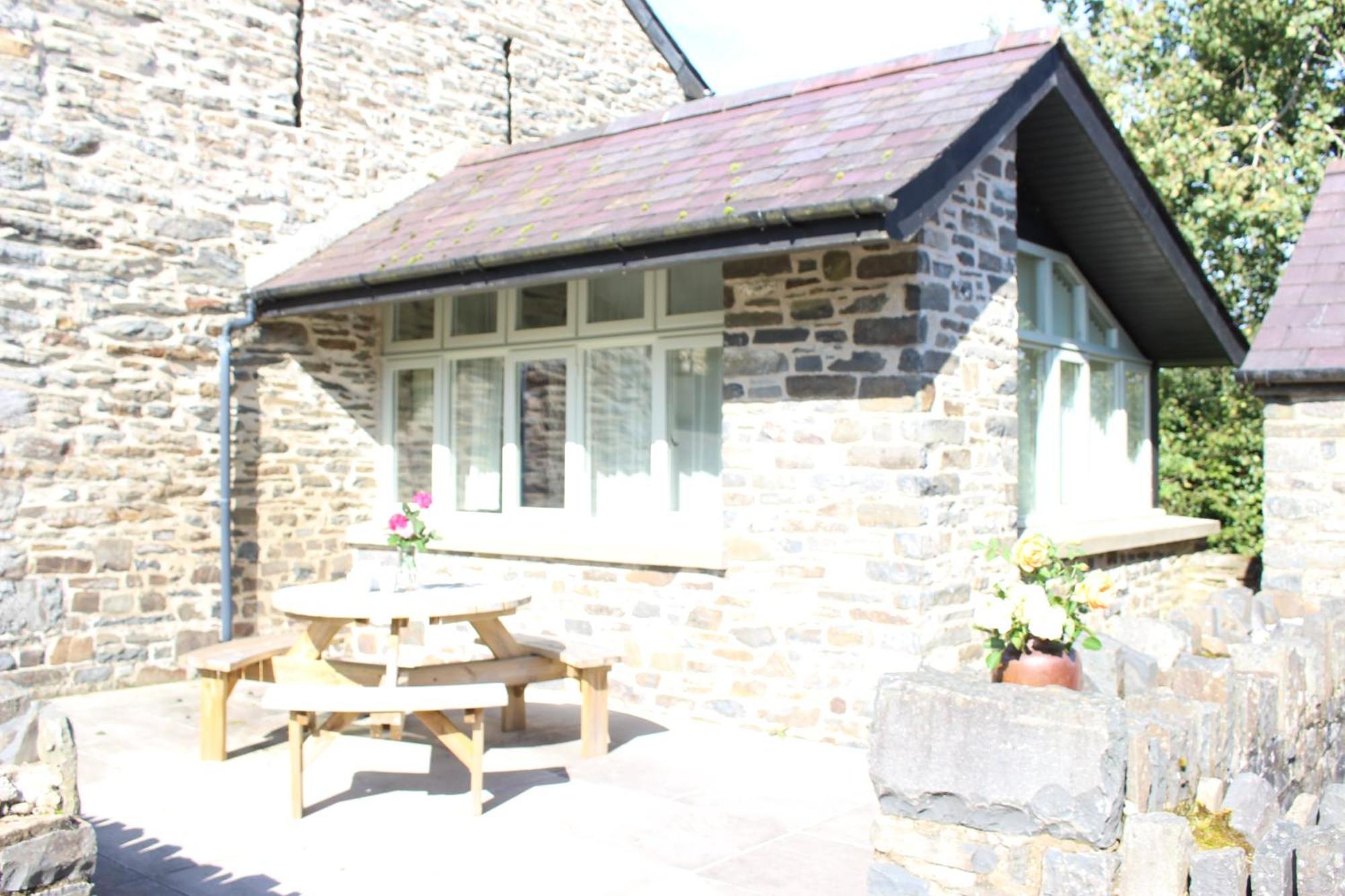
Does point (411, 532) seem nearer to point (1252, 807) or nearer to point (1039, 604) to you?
point (1039, 604)

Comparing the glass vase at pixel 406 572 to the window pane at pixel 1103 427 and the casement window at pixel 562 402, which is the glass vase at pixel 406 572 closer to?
the casement window at pixel 562 402

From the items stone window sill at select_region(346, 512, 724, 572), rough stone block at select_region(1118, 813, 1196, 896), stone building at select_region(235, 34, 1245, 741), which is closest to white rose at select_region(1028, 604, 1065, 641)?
stone building at select_region(235, 34, 1245, 741)

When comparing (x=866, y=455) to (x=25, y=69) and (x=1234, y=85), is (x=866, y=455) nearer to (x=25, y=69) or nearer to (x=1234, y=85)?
(x=25, y=69)

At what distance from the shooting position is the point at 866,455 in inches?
281

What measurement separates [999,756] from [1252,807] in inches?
37.7

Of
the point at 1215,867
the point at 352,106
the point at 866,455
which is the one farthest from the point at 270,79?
the point at 1215,867

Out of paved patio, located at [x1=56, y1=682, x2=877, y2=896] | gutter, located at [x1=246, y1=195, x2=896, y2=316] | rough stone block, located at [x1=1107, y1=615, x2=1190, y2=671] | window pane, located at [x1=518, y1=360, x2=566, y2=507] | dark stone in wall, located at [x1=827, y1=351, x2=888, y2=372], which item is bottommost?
paved patio, located at [x1=56, y1=682, x2=877, y2=896]

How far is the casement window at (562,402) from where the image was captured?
841cm

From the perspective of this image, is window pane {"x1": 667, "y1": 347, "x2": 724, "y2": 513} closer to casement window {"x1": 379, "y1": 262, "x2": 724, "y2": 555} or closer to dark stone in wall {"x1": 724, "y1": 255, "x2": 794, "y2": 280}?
casement window {"x1": 379, "y1": 262, "x2": 724, "y2": 555}

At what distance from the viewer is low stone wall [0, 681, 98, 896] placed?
139 inches

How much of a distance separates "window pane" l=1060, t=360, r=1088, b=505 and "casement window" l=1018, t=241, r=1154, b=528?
1cm

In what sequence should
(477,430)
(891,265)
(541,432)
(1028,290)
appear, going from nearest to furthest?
(891,265), (541,432), (1028,290), (477,430)

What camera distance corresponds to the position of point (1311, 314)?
10.4 metres

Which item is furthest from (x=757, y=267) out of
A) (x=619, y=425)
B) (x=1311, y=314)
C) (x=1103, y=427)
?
(x=1311, y=314)
